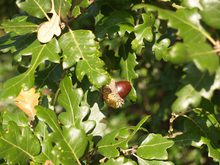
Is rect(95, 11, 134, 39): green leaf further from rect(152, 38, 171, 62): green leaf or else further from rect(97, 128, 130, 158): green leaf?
rect(97, 128, 130, 158): green leaf

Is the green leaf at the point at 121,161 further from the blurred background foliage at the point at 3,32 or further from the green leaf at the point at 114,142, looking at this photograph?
the blurred background foliage at the point at 3,32

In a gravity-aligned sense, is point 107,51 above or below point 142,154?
above

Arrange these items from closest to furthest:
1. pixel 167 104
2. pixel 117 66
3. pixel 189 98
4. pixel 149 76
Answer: pixel 189 98 → pixel 117 66 → pixel 167 104 → pixel 149 76

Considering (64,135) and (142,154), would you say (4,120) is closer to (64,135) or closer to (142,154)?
(64,135)

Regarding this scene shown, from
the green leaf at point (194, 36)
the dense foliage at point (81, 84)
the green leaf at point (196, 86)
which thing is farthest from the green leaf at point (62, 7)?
the green leaf at point (196, 86)

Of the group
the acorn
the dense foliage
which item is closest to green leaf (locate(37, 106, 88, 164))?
the dense foliage

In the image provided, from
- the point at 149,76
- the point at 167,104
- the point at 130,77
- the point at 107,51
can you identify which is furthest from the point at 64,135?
the point at 149,76
